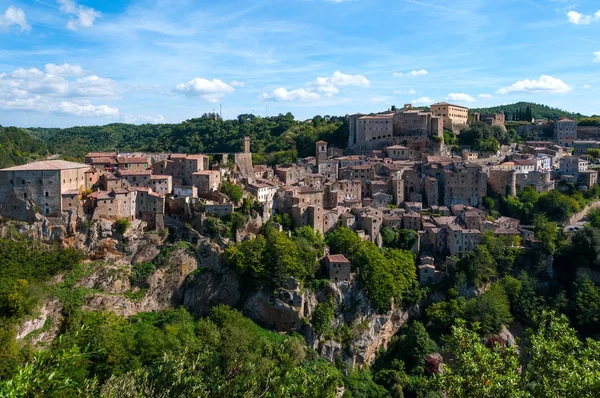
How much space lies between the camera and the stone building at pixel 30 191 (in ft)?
106

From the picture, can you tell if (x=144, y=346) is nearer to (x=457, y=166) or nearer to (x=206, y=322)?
(x=206, y=322)

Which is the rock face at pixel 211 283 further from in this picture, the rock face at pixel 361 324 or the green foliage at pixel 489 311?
the green foliage at pixel 489 311

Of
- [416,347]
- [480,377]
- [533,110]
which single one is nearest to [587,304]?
[416,347]

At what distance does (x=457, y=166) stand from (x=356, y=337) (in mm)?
21158

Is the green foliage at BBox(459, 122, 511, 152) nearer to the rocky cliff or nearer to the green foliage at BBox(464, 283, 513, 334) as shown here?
the green foliage at BBox(464, 283, 513, 334)

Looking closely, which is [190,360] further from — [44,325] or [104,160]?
[104,160]

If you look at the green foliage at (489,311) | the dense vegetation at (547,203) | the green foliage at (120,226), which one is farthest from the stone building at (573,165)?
the green foliage at (120,226)

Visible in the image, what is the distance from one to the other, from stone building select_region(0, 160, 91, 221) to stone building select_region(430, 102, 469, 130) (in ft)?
142

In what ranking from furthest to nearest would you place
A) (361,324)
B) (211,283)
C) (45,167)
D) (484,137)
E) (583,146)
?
(583,146)
(484,137)
(361,324)
(211,283)
(45,167)

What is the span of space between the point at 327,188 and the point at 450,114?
86.4 feet

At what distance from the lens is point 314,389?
16016 mm

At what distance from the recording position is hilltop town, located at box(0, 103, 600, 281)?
32.9 m

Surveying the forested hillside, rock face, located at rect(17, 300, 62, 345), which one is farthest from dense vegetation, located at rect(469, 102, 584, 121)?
rock face, located at rect(17, 300, 62, 345)

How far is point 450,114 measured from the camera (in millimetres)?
61094
